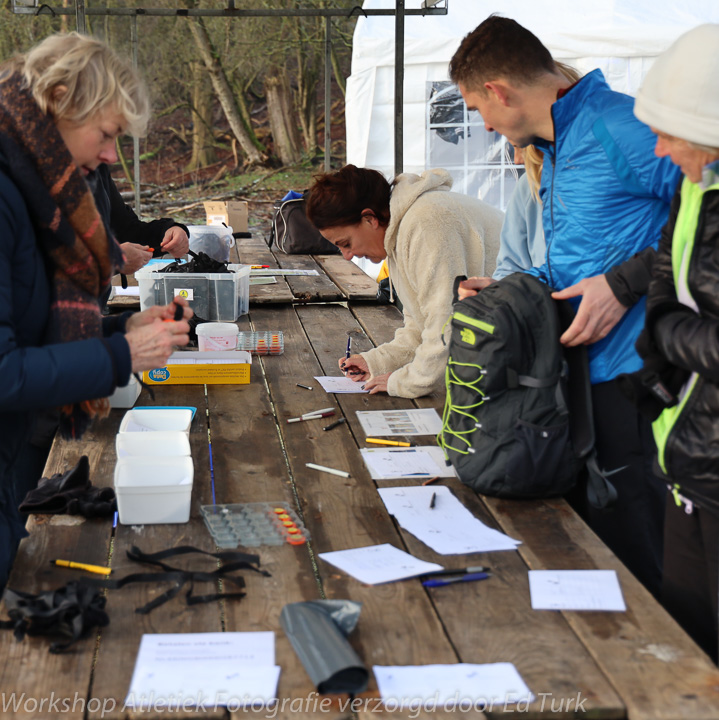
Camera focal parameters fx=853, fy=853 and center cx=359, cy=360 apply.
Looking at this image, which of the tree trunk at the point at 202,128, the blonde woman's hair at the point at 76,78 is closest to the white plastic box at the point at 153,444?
the blonde woman's hair at the point at 76,78

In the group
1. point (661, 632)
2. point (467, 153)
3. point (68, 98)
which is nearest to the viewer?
point (661, 632)

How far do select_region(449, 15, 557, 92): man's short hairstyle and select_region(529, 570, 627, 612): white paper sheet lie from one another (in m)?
1.21

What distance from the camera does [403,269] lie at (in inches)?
112

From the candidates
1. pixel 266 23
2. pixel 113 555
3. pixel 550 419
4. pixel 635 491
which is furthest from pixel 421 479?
pixel 266 23

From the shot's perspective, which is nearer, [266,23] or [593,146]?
[593,146]

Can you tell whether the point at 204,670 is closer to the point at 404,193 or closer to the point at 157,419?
the point at 157,419

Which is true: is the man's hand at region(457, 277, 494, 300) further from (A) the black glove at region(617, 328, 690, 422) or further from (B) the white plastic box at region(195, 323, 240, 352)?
(B) the white plastic box at region(195, 323, 240, 352)

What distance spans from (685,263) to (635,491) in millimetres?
730

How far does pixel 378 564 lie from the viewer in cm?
168

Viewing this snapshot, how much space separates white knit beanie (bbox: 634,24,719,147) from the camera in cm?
151

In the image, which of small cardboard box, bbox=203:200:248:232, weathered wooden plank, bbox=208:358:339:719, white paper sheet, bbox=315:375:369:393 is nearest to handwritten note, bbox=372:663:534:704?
weathered wooden plank, bbox=208:358:339:719

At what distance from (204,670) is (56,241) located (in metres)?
0.84

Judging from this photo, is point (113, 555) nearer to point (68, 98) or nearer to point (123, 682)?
point (123, 682)

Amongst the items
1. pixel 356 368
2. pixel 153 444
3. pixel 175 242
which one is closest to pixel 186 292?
pixel 175 242
